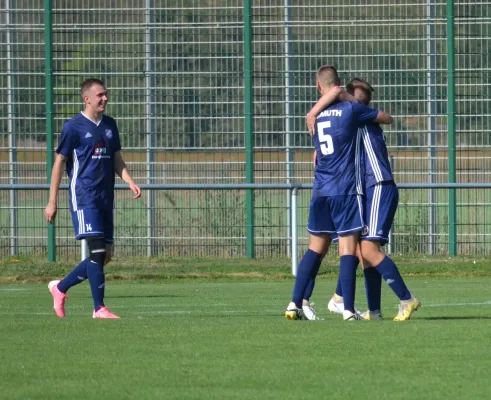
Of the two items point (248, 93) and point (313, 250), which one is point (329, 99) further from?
point (248, 93)

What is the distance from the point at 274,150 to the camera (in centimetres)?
1919

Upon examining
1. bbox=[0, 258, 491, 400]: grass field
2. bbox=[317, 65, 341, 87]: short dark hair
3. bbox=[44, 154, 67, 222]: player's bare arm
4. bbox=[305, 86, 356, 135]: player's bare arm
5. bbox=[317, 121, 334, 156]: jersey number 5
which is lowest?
bbox=[0, 258, 491, 400]: grass field

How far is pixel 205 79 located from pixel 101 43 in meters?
1.64

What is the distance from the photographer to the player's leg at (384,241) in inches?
375

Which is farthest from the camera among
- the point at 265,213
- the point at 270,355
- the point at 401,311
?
the point at 265,213

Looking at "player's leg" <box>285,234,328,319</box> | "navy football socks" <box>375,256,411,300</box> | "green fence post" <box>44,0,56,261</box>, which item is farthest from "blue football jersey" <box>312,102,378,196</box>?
"green fence post" <box>44,0,56,261</box>

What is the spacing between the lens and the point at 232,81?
19281 mm

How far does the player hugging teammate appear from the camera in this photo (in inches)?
373

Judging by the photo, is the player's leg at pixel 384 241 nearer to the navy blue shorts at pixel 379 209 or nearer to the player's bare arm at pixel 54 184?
the navy blue shorts at pixel 379 209

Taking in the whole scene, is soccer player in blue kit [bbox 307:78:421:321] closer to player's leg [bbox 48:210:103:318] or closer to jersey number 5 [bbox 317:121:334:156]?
jersey number 5 [bbox 317:121:334:156]

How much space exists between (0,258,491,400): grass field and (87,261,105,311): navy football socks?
0.17m

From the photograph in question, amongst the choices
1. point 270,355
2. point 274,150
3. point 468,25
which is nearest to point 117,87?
point 274,150

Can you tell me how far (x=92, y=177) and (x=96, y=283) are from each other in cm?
82

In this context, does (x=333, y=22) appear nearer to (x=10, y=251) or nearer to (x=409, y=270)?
(x=409, y=270)
